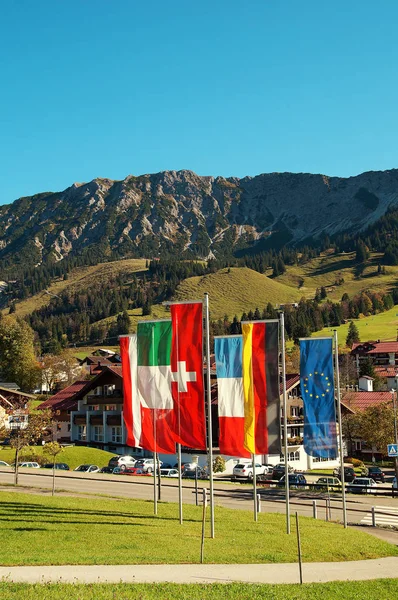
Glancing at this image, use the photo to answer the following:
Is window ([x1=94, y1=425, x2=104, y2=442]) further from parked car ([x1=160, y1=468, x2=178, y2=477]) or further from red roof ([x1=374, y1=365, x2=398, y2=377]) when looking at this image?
red roof ([x1=374, y1=365, x2=398, y2=377])

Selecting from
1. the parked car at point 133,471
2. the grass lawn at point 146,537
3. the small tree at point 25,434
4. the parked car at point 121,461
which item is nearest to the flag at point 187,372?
the grass lawn at point 146,537

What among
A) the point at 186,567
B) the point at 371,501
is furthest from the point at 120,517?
the point at 371,501

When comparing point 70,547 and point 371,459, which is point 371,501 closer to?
point 70,547

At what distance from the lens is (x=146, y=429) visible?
2927 cm

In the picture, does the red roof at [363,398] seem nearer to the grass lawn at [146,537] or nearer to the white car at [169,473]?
the white car at [169,473]

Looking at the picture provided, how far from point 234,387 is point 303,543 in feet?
23.1

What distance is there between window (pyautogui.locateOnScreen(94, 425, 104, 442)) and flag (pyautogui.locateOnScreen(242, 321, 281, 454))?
57551 millimetres

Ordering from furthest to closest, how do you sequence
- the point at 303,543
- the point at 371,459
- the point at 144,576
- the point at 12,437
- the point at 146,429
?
the point at 371,459 < the point at 12,437 < the point at 146,429 < the point at 303,543 < the point at 144,576

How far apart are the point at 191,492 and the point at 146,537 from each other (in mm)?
22461

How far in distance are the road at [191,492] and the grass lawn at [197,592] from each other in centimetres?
1939

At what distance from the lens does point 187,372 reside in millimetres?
28328

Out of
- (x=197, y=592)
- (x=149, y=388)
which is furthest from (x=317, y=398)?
(x=197, y=592)

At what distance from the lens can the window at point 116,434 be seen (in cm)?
8103

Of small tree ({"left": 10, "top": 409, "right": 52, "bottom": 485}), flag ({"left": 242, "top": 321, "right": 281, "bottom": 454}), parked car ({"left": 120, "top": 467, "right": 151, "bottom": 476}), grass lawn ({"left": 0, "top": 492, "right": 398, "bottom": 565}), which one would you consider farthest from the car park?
flag ({"left": 242, "top": 321, "right": 281, "bottom": 454})
